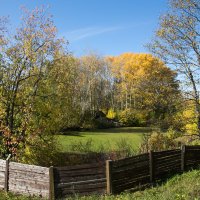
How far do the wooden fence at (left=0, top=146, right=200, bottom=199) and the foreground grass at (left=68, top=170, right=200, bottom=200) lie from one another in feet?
1.61

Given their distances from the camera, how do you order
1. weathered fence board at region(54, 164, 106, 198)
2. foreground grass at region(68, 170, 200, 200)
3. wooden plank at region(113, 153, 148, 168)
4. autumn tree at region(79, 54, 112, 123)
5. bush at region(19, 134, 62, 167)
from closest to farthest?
1. foreground grass at region(68, 170, 200, 200)
2. weathered fence board at region(54, 164, 106, 198)
3. wooden plank at region(113, 153, 148, 168)
4. bush at region(19, 134, 62, 167)
5. autumn tree at region(79, 54, 112, 123)

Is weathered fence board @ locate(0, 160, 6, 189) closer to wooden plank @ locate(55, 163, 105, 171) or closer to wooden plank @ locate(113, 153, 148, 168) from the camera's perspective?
wooden plank @ locate(55, 163, 105, 171)

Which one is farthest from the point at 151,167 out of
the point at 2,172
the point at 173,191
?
the point at 2,172

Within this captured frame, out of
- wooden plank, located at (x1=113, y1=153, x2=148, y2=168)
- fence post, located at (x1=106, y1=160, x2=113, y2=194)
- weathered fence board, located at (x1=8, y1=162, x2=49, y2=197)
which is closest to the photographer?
weathered fence board, located at (x1=8, y1=162, x2=49, y2=197)

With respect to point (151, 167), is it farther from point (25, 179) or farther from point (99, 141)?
point (99, 141)

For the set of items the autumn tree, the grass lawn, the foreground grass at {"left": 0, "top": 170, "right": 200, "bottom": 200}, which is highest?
the autumn tree

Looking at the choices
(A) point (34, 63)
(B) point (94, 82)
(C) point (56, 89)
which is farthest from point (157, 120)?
(B) point (94, 82)

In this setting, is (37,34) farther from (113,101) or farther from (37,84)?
(113,101)

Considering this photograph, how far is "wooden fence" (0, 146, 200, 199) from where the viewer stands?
12281 mm

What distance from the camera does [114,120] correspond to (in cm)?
6241

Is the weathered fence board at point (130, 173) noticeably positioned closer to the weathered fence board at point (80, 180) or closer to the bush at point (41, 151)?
the weathered fence board at point (80, 180)

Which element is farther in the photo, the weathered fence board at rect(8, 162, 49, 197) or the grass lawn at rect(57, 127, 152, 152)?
the grass lawn at rect(57, 127, 152, 152)

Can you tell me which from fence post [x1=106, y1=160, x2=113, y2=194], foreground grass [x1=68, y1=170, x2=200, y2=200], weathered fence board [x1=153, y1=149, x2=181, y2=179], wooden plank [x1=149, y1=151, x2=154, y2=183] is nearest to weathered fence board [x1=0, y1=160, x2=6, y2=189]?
foreground grass [x1=68, y1=170, x2=200, y2=200]

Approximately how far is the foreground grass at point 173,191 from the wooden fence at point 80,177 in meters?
0.49
